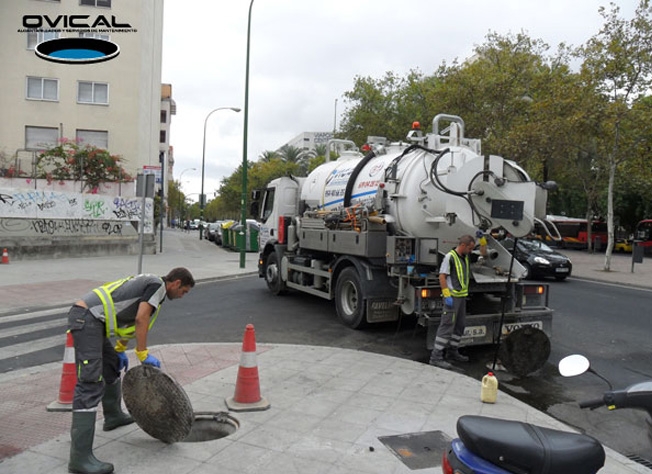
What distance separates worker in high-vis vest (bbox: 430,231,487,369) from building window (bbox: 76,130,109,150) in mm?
23940

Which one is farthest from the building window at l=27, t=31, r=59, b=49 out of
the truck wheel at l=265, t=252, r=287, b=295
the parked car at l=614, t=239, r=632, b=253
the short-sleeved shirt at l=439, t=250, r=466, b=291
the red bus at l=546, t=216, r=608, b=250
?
the parked car at l=614, t=239, r=632, b=253

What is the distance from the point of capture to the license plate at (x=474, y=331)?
23.0 feet

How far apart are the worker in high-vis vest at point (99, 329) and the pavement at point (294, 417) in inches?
9.4

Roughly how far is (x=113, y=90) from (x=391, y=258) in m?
23.5

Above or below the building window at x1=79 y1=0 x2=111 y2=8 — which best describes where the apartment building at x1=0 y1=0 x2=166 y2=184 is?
below

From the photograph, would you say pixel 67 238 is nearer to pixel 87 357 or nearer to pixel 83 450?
pixel 87 357

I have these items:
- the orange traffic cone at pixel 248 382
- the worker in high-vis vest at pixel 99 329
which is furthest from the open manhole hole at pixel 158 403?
the orange traffic cone at pixel 248 382

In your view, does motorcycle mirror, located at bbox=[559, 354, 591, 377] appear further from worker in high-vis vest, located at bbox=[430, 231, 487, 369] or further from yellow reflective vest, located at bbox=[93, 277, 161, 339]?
worker in high-vis vest, located at bbox=[430, 231, 487, 369]

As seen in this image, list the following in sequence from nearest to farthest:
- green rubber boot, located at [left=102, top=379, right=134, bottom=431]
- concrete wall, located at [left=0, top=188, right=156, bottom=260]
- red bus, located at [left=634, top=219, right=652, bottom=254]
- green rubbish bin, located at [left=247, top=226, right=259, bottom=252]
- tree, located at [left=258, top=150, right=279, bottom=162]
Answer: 1. green rubber boot, located at [left=102, top=379, right=134, bottom=431]
2. concrete wall, located at [left=0, top=188, right=156, bottom=260]
3. green rubbish bin, located at [left=247, top=226, right=259, bottom=252]
4. red bus, located at [left=634, top=219, right=652, bottom=254]
5. tree, located at [left=258, top=150, right=279, bottom=162]

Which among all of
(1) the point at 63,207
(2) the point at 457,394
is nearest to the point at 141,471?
(2) the point at 457,394

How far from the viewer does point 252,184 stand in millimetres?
58031

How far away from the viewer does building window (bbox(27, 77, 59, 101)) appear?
2577cm

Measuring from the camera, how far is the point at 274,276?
1209 cm

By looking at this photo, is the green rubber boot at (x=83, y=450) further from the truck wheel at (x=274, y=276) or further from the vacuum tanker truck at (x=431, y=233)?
the truck wheel at (x=274, y=276)
